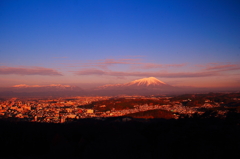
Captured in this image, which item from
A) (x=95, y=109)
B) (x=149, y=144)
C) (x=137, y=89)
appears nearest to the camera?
(x=149, y=144)

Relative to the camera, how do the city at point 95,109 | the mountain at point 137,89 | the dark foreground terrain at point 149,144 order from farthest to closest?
the mountain at point 137,89 < the city at point 95,109 < the dark foreground terrain at point 149,144

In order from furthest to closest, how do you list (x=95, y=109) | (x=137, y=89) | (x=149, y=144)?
(x=137, y=89) → (x=95, y=109) → (x=149, y=144)

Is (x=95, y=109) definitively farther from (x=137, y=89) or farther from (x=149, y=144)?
(x=137, y=89)

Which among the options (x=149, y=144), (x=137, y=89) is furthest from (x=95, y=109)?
(x=137, y=89)

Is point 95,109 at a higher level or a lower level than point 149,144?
lower

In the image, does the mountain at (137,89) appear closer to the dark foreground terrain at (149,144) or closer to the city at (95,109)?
the city at (95,109)

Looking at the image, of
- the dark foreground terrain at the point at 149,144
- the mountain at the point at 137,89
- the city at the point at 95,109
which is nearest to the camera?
the dark foreground terrain at the point at 149,144

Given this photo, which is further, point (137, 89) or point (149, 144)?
point (137, 89)

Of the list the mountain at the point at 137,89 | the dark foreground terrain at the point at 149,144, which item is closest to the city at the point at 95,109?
the dark foreground terrain at the point at 149,144

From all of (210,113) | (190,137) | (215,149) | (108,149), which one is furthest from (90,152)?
(210,113)

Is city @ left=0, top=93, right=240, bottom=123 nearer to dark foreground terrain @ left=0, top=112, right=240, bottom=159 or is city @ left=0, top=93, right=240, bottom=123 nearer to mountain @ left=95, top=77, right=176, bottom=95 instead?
dark foreground terrain @ left=0, top=112, right=240, bottom=159

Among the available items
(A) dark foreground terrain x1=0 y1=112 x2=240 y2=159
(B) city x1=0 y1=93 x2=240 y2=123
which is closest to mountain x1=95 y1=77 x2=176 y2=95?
(B) city x1=0 y1=93 x2=240 y2=123
